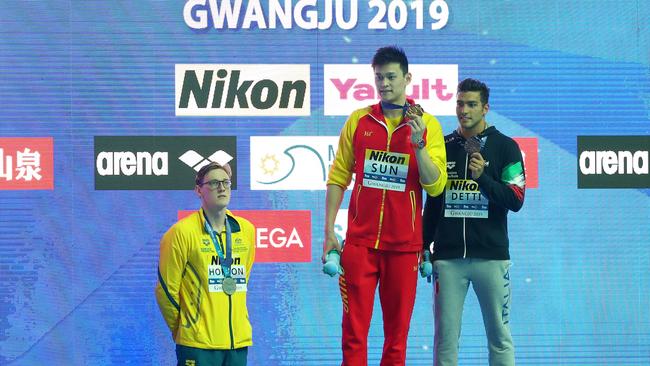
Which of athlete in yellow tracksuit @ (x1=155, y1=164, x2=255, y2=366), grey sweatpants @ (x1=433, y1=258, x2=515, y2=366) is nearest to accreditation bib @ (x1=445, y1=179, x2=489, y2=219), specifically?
grey sweatpants @ (x1=433, y1=258, x2=515, y2=366)

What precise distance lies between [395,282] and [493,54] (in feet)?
6.83

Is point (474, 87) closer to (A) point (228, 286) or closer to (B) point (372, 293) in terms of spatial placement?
(B) point (372, 293)

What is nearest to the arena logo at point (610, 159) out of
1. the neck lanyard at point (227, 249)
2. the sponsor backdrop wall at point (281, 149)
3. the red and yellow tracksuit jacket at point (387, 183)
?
the sponsor backdrop wall at point (281, 149)

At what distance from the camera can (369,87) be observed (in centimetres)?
551

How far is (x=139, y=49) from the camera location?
5.45 meters

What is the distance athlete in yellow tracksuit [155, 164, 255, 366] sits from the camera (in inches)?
150

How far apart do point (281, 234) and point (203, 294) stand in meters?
1.68

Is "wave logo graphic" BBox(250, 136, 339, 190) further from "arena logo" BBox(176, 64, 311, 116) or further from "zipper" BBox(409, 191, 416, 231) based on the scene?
"zipper" BBox(409, 191, 416, 231)

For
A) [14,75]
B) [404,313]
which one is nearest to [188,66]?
[14,75]

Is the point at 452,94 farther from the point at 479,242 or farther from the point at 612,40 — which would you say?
the point at 479,242

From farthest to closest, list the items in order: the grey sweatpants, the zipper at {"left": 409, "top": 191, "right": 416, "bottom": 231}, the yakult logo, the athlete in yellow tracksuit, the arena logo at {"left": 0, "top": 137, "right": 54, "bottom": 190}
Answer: the yakult logo < the arena logo at {"left": 0, "top": 137, "right": 54, "bottom": 190} < the grey sweatpants < the zipper at {"left": 409, "top": 191, "right": 416, "bottom": 231} < the athlete in yellow tracksuit

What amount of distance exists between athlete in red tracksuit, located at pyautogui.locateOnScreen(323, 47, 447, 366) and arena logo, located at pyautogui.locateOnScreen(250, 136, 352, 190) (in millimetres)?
1501

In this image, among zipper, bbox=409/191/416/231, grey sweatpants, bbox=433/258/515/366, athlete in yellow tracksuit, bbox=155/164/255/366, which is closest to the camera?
Result: athlete in yellow tracksuit, bbox=155/164/255/366

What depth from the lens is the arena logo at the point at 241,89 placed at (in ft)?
17.9
